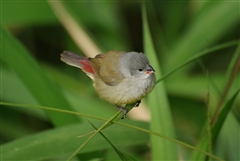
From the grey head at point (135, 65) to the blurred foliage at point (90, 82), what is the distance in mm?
198

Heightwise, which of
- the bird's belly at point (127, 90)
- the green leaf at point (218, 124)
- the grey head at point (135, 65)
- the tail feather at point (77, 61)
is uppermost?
the tail feather at point (77, 61)

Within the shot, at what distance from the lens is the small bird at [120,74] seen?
7.38 feet

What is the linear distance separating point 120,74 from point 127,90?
124 mm

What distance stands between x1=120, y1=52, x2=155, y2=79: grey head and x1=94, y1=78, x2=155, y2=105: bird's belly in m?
0.03

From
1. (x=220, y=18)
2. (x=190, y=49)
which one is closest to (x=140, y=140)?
(x=190, y=49)

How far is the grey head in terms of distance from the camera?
2293 mm

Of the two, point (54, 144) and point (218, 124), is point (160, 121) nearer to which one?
point (218, 124)

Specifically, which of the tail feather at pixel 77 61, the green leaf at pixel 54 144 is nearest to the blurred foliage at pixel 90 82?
the green leaf at pixel 54 144

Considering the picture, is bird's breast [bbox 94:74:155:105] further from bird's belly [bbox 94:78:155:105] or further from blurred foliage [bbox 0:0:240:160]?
blurred foliage [bbox 0:0:240:160]

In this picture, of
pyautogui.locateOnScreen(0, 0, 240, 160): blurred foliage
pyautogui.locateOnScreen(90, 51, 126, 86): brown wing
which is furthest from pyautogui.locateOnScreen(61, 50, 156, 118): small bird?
pyautogui.locateOnScreen(0, 0, 240, 160): blurred foliage

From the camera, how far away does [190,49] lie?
3385mm

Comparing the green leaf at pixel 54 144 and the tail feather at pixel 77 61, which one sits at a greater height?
the tail feather at pixel 77 61

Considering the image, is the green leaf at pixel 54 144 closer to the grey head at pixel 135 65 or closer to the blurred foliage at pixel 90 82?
the blurred foliage at pixel 90 82

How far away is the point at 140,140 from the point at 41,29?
191cm
